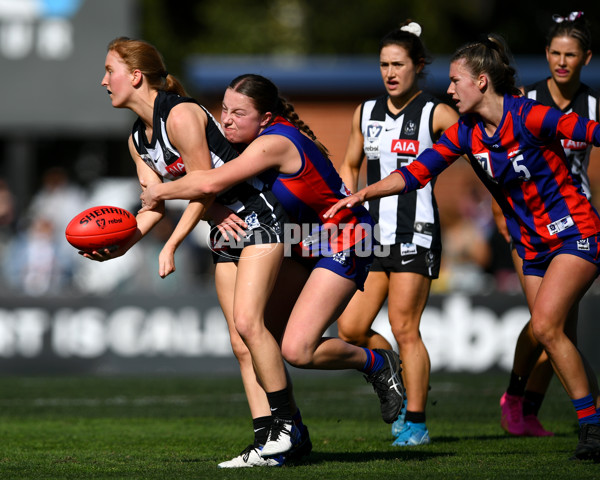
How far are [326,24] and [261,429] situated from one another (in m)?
29.0

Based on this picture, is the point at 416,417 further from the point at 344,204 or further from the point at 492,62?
the point at 492,62

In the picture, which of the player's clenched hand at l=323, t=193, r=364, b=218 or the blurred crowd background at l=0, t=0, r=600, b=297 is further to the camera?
the blurred crowd background at l=0, t=0, r=600, b=297

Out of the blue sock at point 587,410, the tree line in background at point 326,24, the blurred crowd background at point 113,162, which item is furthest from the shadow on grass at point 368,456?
the tree line in background at point 326,24

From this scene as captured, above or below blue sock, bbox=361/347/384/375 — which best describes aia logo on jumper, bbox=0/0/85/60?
above

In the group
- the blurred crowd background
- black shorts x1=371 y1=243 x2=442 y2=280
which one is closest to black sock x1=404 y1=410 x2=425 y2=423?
black shorts x1=371 y1=243 x2=442 y2=280

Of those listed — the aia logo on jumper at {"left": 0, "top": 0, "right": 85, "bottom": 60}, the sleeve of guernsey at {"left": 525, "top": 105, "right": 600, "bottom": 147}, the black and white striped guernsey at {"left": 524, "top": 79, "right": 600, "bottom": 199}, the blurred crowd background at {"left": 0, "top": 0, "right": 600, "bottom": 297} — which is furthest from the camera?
the aia logo on jumper at {"left": 0, "top": 0, "right": 85, "bottom": 60}

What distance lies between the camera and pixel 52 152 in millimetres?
25047

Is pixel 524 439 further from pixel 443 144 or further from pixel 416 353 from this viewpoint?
pixel 443 144

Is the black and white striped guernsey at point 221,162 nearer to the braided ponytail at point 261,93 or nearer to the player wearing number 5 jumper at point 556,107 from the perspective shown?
the braided ponytail at point 261,93

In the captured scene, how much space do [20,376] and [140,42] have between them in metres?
6.64

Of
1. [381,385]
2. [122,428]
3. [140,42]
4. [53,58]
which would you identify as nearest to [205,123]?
[140,42]

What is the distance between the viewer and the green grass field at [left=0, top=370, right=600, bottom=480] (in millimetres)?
5202

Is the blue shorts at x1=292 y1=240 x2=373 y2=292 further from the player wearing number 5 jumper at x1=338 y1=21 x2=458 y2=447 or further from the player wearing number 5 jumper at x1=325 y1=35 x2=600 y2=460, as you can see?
the player wearing number 5 jumper at x1=338 y1=21 x2=458 y2=447

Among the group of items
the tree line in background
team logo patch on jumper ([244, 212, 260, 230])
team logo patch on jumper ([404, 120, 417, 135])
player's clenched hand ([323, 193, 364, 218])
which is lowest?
team logo patch on jumper ([244, 212, 260, 230])
